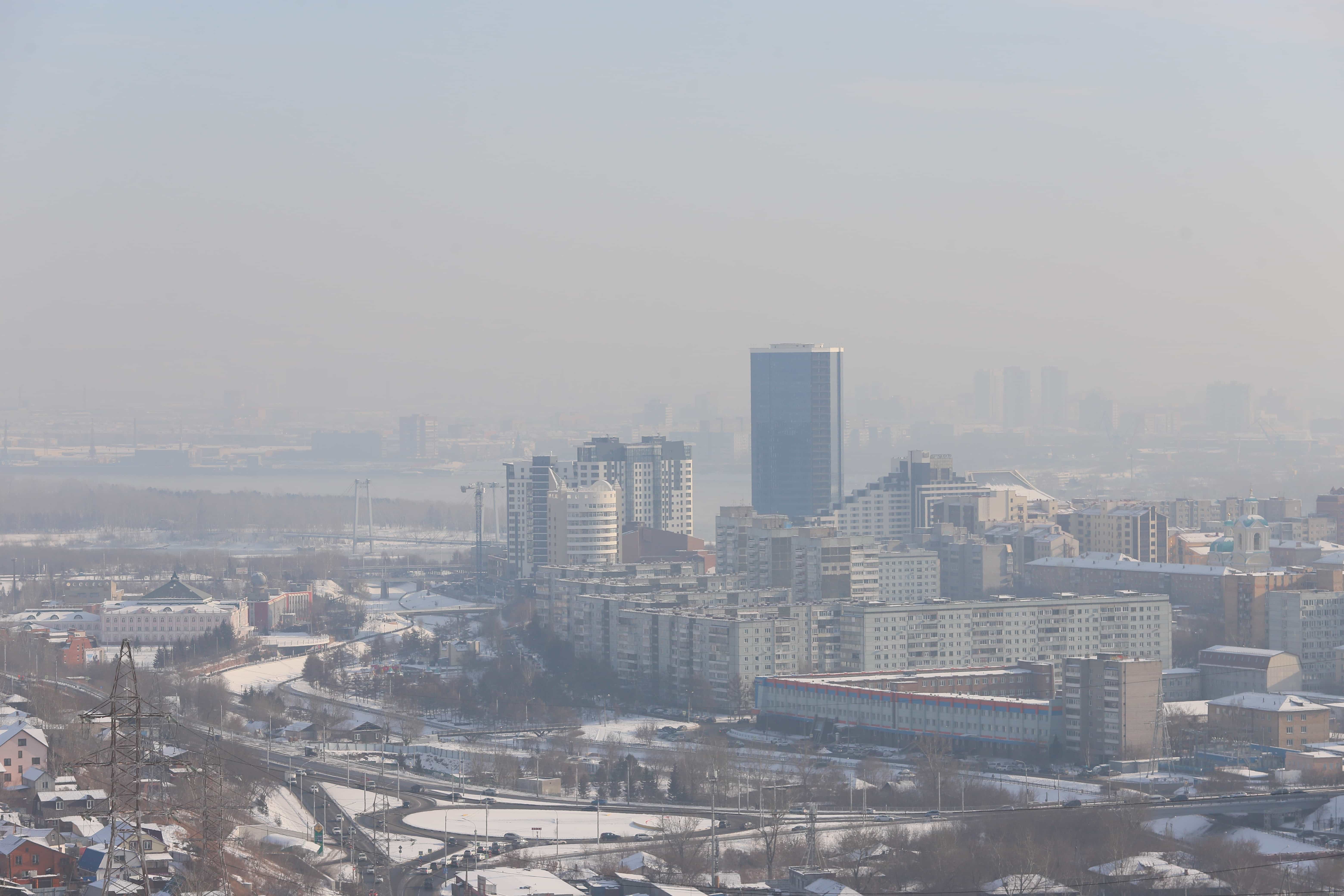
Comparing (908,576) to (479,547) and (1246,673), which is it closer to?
(1246,673)

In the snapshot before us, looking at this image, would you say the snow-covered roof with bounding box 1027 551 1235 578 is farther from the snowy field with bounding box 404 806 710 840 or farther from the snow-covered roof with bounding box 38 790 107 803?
Answer: the snow-covered roof with bounding box 38 790 107 803

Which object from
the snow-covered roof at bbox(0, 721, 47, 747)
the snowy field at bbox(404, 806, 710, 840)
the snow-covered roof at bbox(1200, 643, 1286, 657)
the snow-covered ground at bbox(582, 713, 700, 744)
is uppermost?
the snow-covered roof at bbox(1200, 643, 1286, 657)

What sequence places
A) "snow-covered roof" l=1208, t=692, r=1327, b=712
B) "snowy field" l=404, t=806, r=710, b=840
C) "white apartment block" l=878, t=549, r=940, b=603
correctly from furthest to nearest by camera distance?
"white apartment block" l=878, t=549, r=940, b=603, "snow-covered roof" l=1208, t=692, r=1327, b=712, "snowy field" l=404, t=806, r=710, b=840

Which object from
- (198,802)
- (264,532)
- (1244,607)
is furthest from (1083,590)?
(264,532)

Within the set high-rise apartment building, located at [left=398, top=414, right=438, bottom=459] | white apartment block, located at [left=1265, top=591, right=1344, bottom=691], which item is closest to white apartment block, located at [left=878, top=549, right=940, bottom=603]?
white apartment block, located at [left=1265, top=591, right=1344, bottom=691]

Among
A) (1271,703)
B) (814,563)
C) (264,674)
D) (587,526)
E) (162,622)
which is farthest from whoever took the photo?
(587,526)

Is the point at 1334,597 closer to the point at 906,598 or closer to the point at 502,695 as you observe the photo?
the point at 906,598

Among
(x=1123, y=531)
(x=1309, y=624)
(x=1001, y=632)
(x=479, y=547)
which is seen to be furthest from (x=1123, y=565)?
(x=479, y=547)
